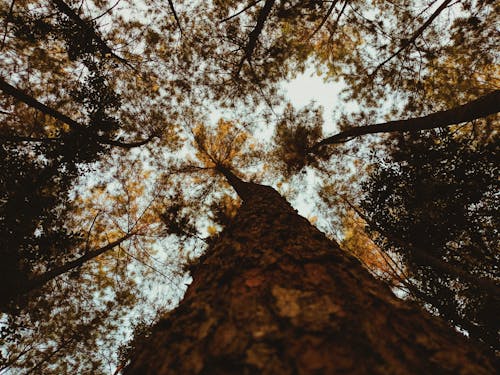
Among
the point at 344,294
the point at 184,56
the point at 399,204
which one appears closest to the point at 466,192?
the point at 399,204

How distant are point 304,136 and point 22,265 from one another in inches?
323

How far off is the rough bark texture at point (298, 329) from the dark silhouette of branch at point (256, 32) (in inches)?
226

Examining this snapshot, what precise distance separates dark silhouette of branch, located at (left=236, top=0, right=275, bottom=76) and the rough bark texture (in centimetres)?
574

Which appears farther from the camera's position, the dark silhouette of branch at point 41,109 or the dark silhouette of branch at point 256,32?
the dark silhouette of branch at point 256,32

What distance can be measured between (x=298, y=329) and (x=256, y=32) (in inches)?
277

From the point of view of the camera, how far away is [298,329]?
1026 mm

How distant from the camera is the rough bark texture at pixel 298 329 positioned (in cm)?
92

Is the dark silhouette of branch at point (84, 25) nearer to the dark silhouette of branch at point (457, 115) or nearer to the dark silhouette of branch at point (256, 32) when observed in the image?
the dark silhouette of branch at point (256, 32)

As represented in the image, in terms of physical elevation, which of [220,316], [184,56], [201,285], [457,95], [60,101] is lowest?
[220,316]

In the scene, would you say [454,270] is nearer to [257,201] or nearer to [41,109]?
[257,201]

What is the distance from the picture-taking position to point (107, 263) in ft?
32.2

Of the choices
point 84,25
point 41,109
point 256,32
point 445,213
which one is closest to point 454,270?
point 445,213

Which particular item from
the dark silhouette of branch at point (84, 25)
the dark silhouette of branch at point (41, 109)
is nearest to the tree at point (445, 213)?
the dark silhouette of branch at point (41, 109)

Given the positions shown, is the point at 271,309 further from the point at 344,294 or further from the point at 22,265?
the point at 22,265
